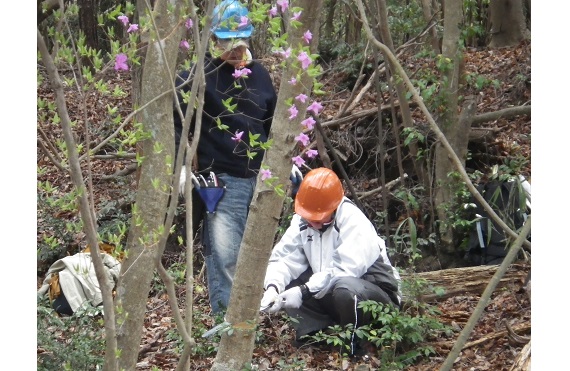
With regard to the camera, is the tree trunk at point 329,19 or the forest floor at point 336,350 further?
the tree trunk at point 329,19

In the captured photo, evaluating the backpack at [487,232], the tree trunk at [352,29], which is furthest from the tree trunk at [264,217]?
the tree trunk at [352,29]

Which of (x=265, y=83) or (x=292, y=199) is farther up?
(x=265, y=83)

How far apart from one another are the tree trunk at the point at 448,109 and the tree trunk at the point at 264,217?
3.34m

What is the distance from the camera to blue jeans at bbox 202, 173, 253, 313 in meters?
5.36

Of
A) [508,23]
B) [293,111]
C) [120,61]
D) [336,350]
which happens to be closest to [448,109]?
[336,350]

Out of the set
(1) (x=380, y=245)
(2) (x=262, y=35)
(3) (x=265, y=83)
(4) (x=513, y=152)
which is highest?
(2) (x=262, y=35)

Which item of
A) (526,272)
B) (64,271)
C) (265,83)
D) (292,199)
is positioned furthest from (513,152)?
(64,271)

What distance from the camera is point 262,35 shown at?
10.5 meters

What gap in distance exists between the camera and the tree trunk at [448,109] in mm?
7262

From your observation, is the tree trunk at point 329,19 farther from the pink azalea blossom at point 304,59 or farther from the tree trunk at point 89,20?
the pink azalea blossom at point 304,59

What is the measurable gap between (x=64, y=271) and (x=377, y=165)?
330 cm

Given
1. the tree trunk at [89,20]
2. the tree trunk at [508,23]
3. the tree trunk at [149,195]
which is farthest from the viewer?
the tree trunk at [89,20]

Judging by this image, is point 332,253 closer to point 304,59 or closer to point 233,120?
point 233,120

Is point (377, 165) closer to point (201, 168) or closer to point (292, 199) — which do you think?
point (292, 199)
